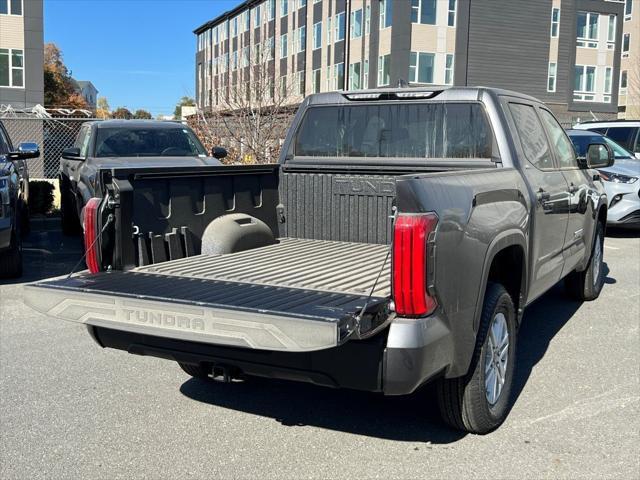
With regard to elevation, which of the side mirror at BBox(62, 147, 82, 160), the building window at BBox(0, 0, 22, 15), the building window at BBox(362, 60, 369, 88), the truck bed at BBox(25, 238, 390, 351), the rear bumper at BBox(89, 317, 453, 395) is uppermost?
the building window at BBox(0, 0, 22, 15)

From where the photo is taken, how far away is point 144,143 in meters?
10.7

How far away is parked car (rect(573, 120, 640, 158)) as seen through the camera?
14.4 m

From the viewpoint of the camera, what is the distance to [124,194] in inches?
169

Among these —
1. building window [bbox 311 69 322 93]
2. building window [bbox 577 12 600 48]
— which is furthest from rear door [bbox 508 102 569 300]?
building window [bbox 577 12 600 48]

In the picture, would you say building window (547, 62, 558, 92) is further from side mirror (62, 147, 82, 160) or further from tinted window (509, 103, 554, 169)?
tinted window (509, 103, 554, 169)

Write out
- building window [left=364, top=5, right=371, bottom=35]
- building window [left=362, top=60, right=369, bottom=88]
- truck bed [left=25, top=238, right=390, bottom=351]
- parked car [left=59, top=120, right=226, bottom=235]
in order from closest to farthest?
truck bed [left=25, top=238, right=390, bottom=351]
parked car [left=59, top=120, right=226, bottom=235]
building window [left=364, top=5, right=371, bottom=35]
building window [left=362, top=60, right=369, bottom=88]

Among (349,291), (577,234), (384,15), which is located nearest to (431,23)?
(384,15)

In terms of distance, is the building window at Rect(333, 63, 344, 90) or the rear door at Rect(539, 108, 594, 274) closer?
the rear door at Rect(539, 108, 594, 274)

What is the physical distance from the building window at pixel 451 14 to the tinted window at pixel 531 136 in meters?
39.4

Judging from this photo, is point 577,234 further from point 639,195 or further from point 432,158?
point 639,195

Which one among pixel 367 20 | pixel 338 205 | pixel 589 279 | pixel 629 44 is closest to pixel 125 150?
pixel 338 205

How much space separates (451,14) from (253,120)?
29.8 m

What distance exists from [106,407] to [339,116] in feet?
8.89

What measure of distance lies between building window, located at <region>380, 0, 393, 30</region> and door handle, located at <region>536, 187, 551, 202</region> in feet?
127
